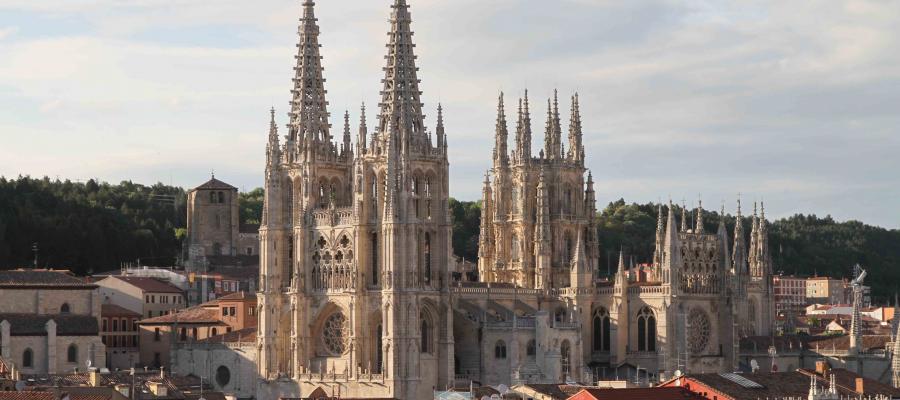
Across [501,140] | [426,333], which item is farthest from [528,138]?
[426,333]

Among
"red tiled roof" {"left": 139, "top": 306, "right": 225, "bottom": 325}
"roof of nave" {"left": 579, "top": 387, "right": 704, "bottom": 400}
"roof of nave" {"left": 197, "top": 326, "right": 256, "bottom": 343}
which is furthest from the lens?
"red tiled roof" {"left": 139, "top": 306, "right": 225, "bottom": 325}

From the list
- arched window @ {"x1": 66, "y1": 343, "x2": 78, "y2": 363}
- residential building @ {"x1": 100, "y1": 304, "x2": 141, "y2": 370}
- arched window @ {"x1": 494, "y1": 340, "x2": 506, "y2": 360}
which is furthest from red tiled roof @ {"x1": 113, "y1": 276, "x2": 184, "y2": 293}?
arched window @ {"x1": 494, "y1": 340, "x2": 506, "y2": 360}

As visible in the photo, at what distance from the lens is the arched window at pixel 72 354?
118 m

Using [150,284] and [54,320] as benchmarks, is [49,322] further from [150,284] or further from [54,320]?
[150,284]

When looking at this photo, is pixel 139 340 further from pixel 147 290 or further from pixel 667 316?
pixel 667 316

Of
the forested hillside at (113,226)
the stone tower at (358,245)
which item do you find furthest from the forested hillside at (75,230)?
the stone tower at (358,245)

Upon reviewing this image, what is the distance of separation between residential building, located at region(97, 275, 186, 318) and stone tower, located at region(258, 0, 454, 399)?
67.1 ft

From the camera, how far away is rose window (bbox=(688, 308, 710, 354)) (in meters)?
121

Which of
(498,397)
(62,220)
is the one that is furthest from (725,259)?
(62,220)

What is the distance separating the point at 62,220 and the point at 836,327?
6145 centimetres

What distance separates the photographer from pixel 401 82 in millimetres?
115875

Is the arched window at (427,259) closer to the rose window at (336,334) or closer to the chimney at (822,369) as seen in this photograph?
the rose window at (336,334)

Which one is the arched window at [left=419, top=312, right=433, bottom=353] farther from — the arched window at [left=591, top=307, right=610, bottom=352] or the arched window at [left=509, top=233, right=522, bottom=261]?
the arched window at [left=509, top=233, right=522, bottom=261]

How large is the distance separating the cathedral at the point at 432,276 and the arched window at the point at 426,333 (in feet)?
0.27
